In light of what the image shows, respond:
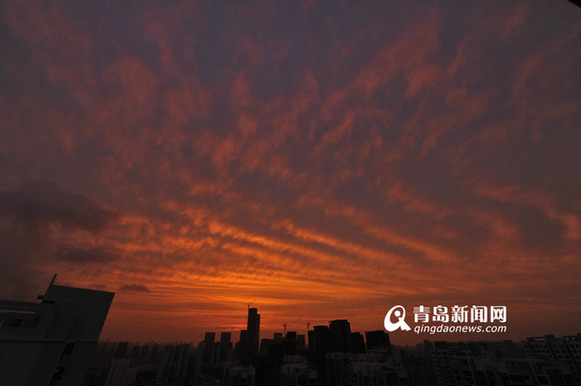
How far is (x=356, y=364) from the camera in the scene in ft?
160

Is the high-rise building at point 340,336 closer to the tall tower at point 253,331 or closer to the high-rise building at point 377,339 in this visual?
the high-rise building at point 377,339

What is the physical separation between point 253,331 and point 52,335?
192 meters

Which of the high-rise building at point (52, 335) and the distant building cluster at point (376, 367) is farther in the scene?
the distant building cluster at point (376, 367)

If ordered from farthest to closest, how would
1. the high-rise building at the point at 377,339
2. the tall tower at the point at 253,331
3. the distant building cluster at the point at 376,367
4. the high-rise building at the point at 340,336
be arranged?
the tall tower at the point at 253,331, the high-rise building at the point at 377,339, the high-rise building at the point at 340,336, the distant building cluster at the point at 376,367

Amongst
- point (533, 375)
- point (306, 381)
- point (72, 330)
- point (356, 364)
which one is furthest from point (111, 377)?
point (533, 375)

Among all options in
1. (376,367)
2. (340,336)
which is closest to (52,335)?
(376,367)

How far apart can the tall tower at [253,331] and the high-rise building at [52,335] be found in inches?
6577

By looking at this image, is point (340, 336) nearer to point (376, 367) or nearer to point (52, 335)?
point (376, 367)

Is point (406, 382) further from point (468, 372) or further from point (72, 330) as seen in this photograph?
point (72, 330)

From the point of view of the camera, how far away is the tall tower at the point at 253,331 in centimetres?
16325

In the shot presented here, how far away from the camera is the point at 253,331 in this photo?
181 m

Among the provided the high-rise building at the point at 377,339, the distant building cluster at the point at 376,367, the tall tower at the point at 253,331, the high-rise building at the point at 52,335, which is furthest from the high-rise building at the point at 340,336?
the high-rise building at the point at 52,335

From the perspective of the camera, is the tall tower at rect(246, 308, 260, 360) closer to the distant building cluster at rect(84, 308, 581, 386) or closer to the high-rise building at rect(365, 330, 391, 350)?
the distant building cluster at rect(84, 308, 581, 386)

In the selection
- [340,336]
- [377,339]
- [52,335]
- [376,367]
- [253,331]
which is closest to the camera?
[52,335]
